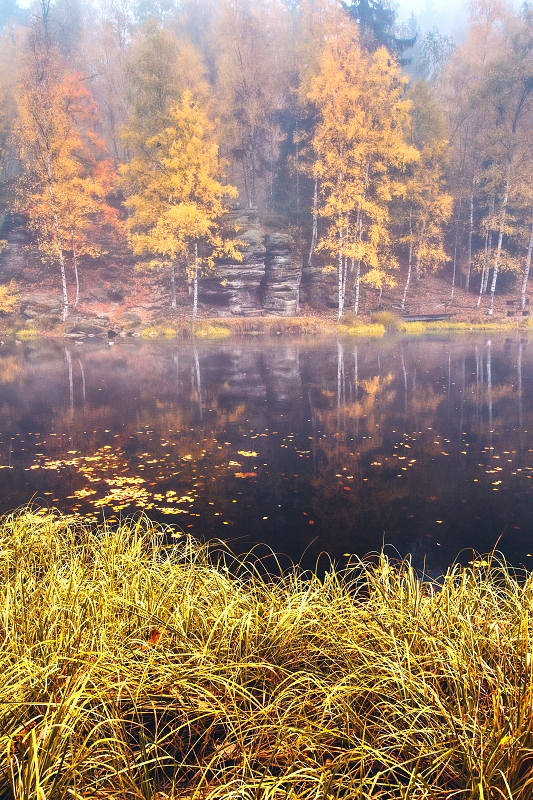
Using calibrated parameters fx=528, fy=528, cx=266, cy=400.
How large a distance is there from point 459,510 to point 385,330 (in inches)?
877

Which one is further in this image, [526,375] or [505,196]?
[505,196]

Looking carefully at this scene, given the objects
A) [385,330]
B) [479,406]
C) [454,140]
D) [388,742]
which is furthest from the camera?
[454,140]

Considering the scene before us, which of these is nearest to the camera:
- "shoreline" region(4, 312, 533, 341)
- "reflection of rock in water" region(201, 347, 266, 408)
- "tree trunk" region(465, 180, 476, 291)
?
"reflection of rock in water" region(201, 347, 266, 408)

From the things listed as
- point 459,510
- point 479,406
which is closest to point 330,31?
point 479,406

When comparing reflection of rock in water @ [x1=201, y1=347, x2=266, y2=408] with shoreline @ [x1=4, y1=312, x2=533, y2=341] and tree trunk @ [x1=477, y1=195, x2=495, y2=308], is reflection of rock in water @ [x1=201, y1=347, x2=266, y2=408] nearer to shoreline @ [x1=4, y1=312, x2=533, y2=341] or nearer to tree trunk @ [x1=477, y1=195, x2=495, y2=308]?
shoreline @ [x1=4, y1=312, x2=533, y2=341]

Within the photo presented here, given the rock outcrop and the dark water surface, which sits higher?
the rock outcrop

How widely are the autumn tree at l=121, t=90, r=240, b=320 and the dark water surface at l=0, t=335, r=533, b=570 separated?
12.0m

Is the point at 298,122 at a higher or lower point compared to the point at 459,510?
higher

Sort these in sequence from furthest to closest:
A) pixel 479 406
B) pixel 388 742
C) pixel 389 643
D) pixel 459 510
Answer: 1. pixel 479 406
2. pixel 459 510
3. pixel 389 643
4. pixel 388 742

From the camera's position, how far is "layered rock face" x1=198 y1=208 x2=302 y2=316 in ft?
97.8

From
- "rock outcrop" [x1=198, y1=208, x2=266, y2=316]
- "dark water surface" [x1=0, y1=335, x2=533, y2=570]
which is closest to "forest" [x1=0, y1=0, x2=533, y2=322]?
"rock outcrop" [x1=198, y1=208, x2=266, y2=316]

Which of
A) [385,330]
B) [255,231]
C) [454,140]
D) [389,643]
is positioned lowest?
[385,330]

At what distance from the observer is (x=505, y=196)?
28609 mm

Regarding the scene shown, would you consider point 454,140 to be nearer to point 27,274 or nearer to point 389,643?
point 27,274
